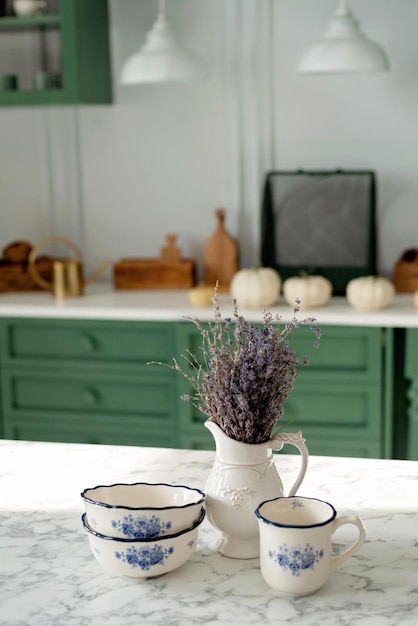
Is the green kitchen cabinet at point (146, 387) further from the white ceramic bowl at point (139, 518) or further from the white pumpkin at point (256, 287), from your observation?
the white ceramic bowl at point (139, 518)

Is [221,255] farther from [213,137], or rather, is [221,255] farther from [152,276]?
[213,137]

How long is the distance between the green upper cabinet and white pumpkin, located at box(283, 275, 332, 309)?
1140 millimetres

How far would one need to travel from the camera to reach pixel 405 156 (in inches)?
159

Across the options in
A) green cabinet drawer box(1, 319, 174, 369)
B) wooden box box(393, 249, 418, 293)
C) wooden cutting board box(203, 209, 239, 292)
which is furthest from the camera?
wooden cutting board box(203, 209, 239, 292)

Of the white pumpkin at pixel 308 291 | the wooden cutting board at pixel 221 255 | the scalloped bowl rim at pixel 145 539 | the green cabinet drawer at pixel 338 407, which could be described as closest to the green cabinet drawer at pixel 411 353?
the green cabinet drawer at pixel 338 407

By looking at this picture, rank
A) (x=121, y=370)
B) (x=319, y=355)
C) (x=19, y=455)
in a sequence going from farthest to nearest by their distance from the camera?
1. (x=121, y=370)
2. (x=319, y=355)
3. (x=19, y=455)

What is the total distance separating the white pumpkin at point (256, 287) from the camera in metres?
3.77

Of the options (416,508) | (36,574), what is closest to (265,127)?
(416,508)

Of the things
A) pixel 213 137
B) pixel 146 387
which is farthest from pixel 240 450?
pixel 213 137

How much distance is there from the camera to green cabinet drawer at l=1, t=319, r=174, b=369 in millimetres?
3830

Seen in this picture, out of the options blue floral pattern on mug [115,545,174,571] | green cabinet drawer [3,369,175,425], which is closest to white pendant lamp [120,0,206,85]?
green cabinet drawer [3,369,175,425]

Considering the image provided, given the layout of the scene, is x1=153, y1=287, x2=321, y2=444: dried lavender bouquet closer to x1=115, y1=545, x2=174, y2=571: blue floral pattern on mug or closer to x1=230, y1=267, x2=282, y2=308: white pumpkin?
x1=115, y1=545, x2=174, y2=571: blue floral pattern on mug

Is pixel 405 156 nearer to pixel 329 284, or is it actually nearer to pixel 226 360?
pixel 329 284

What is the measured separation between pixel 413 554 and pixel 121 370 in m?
2.37
